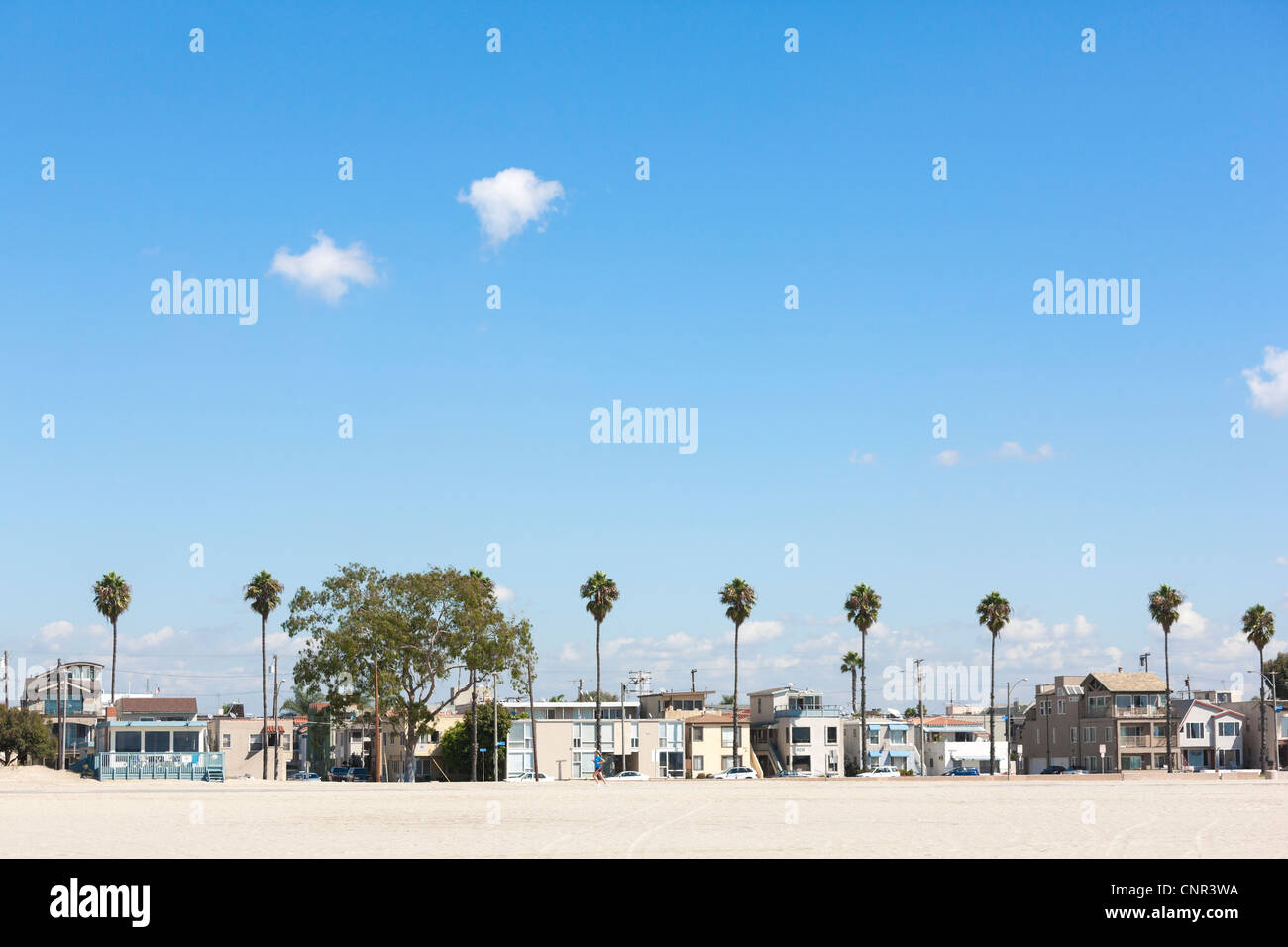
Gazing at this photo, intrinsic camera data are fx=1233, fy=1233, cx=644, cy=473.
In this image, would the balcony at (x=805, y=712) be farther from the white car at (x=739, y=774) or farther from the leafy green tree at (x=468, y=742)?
Answer: the leafy green tree at (x=468, y=742)

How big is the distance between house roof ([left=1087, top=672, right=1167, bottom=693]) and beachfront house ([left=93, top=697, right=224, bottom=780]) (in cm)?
8014

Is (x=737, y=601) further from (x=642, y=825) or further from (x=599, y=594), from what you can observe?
(x=642, y=825)

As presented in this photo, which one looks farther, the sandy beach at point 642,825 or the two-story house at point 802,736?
the two-story house at point 802,736

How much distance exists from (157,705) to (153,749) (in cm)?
4098

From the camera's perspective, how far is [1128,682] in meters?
118

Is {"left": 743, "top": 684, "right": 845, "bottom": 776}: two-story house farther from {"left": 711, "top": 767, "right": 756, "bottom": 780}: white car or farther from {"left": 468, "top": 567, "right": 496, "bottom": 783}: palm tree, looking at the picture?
{"left": 468, "top": 567, "right": 496, "bottom": 783}: palm tree

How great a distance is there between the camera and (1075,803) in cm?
4234

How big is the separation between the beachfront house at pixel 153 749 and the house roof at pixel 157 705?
0.71 ft

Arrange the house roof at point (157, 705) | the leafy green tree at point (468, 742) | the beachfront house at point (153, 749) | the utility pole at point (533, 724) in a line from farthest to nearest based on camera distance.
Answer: the house roof at point (157, 705) → the leafy green tree at point (468, 742) → the utility pole at point (533, 724) → the beachfront house at point (153, 749)

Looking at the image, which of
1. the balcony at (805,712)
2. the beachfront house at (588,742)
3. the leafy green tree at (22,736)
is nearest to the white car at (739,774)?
the beachfront house at (588,742)

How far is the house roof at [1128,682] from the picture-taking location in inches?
4619

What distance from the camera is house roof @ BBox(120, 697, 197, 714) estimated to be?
433 ft

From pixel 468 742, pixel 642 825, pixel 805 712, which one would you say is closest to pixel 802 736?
pixel 805 712
